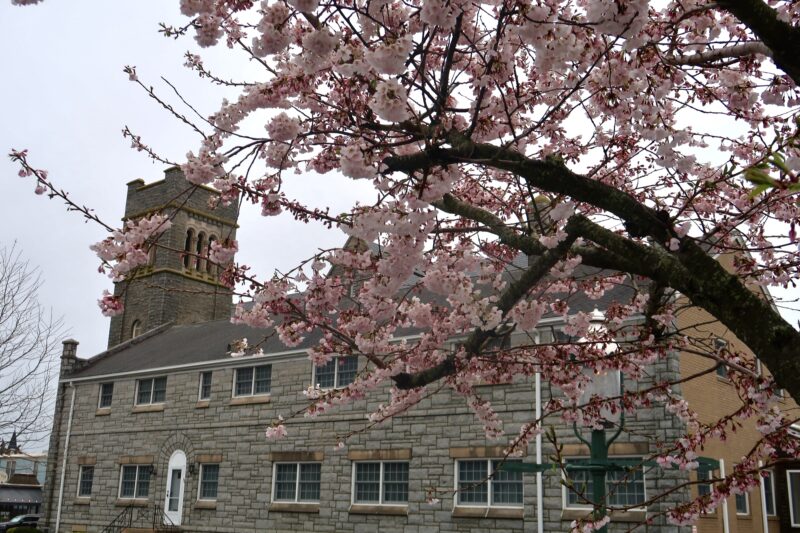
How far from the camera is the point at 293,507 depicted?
898 inches

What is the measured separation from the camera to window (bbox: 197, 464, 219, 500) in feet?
83.9

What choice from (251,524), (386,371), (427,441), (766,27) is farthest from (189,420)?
(766,27)

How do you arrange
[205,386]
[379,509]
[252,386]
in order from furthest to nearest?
[205,386] → [252,386] → [379,509]

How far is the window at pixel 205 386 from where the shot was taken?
27.1 metres

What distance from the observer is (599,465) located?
7746mm

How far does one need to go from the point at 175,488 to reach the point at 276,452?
5211 mm

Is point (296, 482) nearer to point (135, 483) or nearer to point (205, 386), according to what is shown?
point (205, 386)

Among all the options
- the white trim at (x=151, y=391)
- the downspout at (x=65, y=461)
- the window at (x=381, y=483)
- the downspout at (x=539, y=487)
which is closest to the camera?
the downspout at (x=539, y=487)

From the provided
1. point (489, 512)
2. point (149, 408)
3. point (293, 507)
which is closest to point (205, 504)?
point (293, 507)

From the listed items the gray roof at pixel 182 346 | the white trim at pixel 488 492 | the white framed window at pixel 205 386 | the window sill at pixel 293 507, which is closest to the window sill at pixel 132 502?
the white framed window at pixel 205 386

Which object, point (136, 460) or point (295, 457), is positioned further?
point (136, 460)

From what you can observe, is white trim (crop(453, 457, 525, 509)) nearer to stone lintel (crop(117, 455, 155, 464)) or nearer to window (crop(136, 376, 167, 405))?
stone lintel (crop(117, 455, 155, 464))

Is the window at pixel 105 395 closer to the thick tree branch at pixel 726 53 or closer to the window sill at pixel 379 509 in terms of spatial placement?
the window sill at pixel 379 509

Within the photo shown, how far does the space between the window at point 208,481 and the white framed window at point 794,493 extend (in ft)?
55.7
